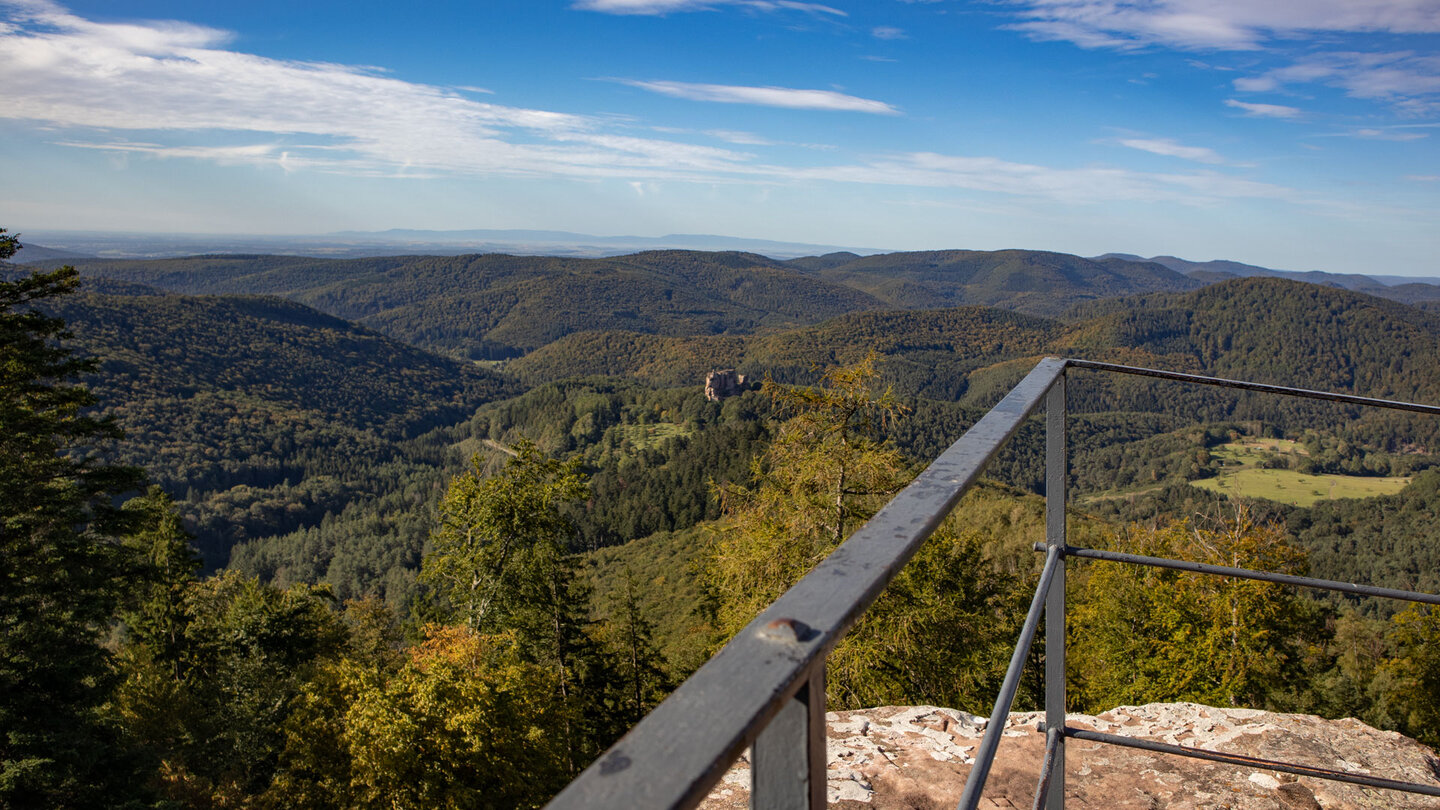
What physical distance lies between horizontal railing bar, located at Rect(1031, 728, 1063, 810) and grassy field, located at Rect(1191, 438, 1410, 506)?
103m

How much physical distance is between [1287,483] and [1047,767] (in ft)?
421

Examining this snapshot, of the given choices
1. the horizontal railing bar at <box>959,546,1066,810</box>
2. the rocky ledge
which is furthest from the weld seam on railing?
the rocky ledge

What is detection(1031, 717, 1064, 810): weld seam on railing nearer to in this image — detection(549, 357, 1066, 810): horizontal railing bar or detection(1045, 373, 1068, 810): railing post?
detection(1045, 373, 1068, 810): railing post

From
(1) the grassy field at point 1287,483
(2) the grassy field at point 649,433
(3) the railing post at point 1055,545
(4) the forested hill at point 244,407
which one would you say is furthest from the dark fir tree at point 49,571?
(1) the grassy field at point 1287,483

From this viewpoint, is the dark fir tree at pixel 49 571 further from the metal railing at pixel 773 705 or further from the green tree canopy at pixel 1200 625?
the green tree canopy at pixel 1200 625

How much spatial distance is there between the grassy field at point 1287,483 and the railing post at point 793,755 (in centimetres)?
10468

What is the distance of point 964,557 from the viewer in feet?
59.8

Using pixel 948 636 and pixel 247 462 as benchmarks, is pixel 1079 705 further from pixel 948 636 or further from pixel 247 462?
pixel 247 462

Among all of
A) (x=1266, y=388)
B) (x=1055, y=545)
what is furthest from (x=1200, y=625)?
(x=1055, y=545)

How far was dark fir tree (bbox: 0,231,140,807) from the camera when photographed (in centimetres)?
1056

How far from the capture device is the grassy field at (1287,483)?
95812mm

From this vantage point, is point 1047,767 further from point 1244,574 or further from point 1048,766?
point 1244,574

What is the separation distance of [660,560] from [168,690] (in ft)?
135

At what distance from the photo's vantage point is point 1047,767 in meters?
1.62
